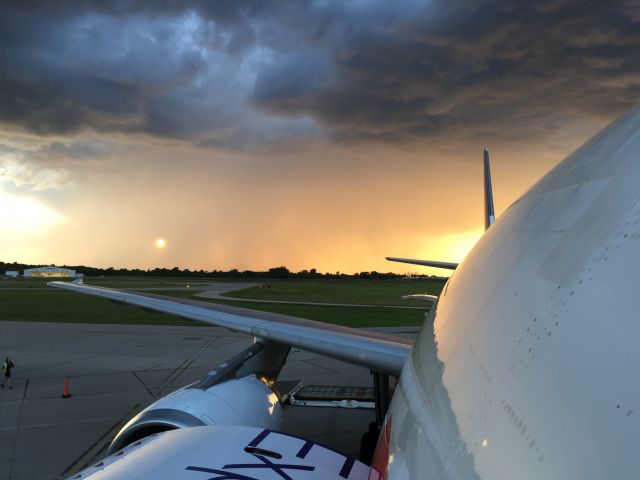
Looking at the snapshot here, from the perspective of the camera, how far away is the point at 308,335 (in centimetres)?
661

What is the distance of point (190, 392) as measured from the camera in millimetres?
5273

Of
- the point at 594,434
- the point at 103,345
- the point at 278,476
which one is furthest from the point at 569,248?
the point at 103,345

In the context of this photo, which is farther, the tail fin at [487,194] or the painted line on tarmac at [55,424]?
the tail fin at [487,194]

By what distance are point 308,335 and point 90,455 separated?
200 inches

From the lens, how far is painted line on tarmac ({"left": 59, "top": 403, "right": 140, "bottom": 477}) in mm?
7994

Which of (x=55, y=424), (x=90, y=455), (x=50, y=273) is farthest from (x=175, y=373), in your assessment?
(x=50, y=273)

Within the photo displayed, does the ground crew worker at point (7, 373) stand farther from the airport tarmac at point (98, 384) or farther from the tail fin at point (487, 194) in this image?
the tail fin at point (487, 194)

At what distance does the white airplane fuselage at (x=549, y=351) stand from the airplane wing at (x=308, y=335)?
9.07 feet

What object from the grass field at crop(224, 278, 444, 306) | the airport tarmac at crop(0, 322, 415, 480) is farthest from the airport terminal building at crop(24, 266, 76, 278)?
the airport tarmac at crop(0, 322, 415, 480)

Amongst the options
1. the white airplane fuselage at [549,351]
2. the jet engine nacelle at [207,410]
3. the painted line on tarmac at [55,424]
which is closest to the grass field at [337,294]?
the painted line on tarmac at [55,424]

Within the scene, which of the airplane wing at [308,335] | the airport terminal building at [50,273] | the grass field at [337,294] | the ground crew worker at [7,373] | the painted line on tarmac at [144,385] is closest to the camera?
the airplane wing at [308,335]

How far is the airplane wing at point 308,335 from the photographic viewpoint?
5715 mm

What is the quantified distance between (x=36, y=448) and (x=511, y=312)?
977cm

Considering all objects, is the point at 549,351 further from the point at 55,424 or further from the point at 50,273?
the point at 50,273
